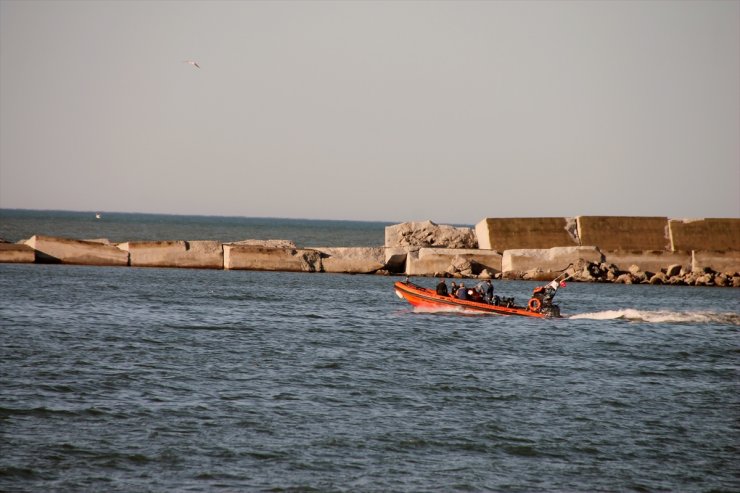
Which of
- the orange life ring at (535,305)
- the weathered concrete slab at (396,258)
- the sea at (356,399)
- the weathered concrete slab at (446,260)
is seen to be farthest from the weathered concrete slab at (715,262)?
the orange life ring at (535,305)

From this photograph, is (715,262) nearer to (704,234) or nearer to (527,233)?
(704,234)

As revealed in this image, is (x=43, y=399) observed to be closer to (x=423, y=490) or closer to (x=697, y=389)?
(x=423, y=490)

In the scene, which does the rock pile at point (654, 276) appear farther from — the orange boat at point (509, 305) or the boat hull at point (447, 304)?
the boat hull at point (447, 304)

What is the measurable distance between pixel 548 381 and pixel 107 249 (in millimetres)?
33113

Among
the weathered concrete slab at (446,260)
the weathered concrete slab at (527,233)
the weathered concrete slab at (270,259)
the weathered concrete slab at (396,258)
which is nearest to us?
the weathered concrete slab at (446,260)

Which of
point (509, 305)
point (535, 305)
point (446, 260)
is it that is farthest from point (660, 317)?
point (446, 260)

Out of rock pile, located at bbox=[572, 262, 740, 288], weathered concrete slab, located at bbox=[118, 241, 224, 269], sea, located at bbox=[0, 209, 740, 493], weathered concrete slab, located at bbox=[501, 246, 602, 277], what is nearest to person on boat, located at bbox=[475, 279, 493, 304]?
sea, located at bbox=[0, 209, 740, 493]

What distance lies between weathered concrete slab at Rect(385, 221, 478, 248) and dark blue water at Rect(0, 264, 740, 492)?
20656 mm

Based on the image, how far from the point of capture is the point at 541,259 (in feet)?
158

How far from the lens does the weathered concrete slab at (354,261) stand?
164 feet

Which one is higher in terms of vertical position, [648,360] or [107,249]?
[107,249]

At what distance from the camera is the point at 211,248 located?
49.7m

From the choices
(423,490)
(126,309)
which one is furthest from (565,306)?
(423,490)

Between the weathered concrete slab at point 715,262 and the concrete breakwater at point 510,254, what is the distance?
51mm
